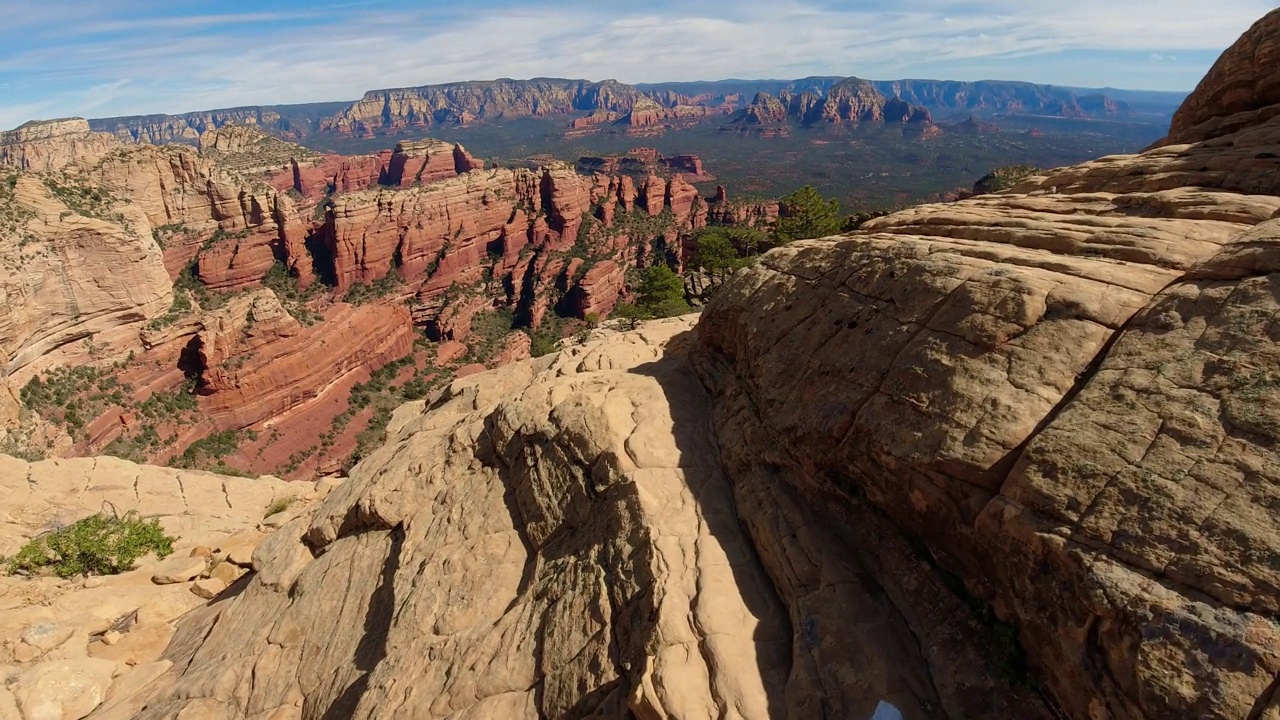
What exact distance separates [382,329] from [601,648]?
3006 inches

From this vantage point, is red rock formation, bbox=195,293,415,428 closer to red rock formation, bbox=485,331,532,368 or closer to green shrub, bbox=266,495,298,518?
red rock formation, bbox=485,331,532,368

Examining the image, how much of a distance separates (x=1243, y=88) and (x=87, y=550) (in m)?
41.6

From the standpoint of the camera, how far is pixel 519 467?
17484mm

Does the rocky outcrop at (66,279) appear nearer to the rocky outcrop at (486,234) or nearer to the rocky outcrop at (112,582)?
the rocky outcrop at (112,582)

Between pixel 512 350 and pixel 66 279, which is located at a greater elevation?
pixel 66 279

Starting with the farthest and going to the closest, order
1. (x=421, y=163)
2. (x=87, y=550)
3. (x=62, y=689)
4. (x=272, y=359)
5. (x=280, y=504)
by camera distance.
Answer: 1. (x=421, y=163)
2. (x=272, y=359)
3. (x=280, y=504)
4. (x=87, y=550)
5. (x=62, y=689)

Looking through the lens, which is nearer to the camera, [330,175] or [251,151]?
[251,151]

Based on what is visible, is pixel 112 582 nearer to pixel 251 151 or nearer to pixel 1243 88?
pixel 1243 88

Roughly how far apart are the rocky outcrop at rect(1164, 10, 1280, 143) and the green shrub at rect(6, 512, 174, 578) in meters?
39.5

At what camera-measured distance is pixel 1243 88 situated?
1642cm

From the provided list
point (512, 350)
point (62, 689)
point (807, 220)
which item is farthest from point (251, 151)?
point (62, 689)

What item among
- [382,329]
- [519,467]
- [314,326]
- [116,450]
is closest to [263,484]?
[519,467]

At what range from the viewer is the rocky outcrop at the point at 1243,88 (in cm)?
1552

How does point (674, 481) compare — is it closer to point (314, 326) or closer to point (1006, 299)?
point (1006, 299)
